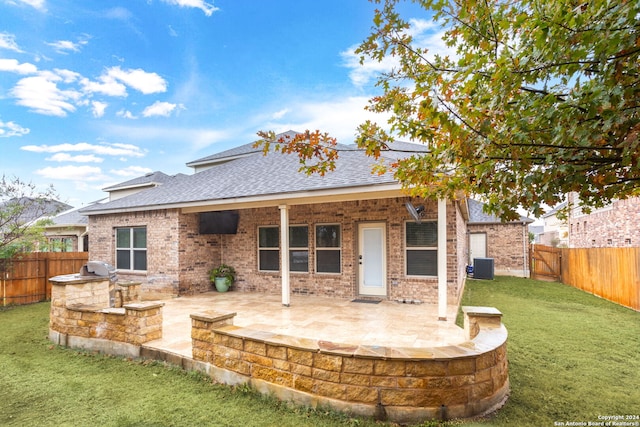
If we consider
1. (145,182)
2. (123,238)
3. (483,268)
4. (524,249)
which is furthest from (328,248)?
(145,182)

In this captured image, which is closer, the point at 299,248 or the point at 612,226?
the point at 299,248

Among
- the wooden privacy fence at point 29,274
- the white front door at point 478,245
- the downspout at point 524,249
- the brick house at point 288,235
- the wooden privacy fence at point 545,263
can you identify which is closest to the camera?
the brick house at point 288,235

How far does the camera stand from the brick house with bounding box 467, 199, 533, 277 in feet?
52.3

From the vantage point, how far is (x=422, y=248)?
8.27 metres

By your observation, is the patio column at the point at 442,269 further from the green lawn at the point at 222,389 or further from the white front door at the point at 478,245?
the white front door at the point at 478,245

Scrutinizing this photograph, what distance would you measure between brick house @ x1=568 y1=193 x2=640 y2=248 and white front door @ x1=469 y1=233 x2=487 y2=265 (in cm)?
394

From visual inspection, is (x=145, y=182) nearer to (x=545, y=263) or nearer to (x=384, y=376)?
(x=384, y=376)

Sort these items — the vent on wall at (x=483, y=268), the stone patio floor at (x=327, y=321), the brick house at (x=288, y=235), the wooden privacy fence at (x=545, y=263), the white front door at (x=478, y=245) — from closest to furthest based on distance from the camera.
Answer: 1. the stone patio floor at (x=327, y=321)
2. the brick house at (x=288, y=235)
3. the vent on wall at (x=483, y=268)
4. the wooden privacy fence at (x=545, y=263)
5. the white front door at (x=478, y=245)

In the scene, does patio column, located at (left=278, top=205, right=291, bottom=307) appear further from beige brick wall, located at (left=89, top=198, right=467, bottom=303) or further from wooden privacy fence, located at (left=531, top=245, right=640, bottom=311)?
wooden privacy fence, located at (left=531, top=245, right=640, bottom=311)

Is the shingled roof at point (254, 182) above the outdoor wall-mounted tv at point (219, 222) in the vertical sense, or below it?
above

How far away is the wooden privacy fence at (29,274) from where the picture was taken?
9.97 meters

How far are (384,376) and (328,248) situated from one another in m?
6.19

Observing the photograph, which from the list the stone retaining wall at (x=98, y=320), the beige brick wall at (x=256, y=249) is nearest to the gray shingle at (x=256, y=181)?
the beige brick wall at (x=256, y=249)

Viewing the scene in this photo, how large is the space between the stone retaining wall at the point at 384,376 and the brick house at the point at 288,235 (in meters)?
3.33
